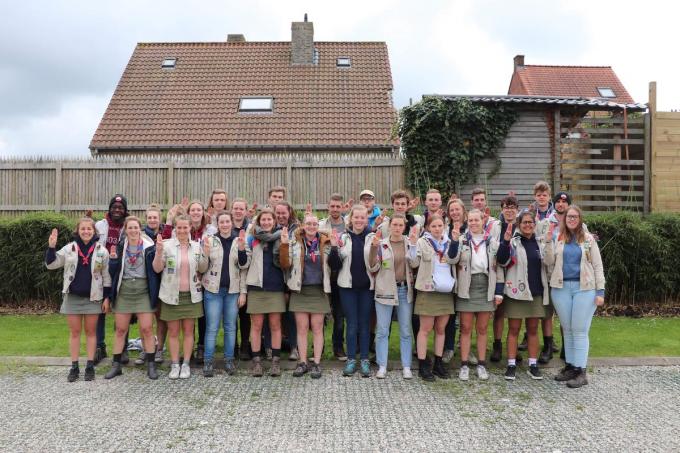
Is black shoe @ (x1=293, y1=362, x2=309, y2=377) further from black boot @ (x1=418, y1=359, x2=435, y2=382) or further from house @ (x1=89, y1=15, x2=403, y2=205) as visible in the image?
house @ (x1=89, y1=15, x2=403, y2=205)

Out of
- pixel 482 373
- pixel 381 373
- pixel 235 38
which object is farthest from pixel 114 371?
pixel 235 38

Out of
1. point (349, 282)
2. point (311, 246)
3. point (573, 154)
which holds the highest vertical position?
point (573, 154)

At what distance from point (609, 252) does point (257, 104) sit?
1162 centimetres

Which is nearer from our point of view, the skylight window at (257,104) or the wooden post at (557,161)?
the wooden post at (557,161)

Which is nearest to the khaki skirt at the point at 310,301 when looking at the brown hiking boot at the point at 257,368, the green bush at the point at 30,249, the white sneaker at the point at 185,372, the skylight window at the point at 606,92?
the brown hiking boot at the point at 257,368

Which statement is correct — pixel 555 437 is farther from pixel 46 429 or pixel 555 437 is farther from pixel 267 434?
pixel 46 429

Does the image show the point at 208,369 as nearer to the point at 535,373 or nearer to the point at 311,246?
the point at 311,246

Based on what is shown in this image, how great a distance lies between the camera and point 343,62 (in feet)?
61.9

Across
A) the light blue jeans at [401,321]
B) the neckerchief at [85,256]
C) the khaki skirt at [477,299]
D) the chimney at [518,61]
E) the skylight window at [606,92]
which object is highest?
the chimney at [518,61]

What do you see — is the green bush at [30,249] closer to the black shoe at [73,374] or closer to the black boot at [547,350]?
the black shoe at [73,374]

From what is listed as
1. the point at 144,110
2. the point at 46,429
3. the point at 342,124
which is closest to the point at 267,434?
the point at 46,429

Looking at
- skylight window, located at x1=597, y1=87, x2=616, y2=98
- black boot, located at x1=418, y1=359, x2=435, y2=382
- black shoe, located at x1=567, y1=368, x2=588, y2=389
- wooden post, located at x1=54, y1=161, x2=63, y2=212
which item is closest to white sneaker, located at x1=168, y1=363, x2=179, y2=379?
black boot, located at x1=418, y1=359, x2=435, y2=382

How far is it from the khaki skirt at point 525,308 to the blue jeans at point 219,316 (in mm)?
3140

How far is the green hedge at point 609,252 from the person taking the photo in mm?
8992
